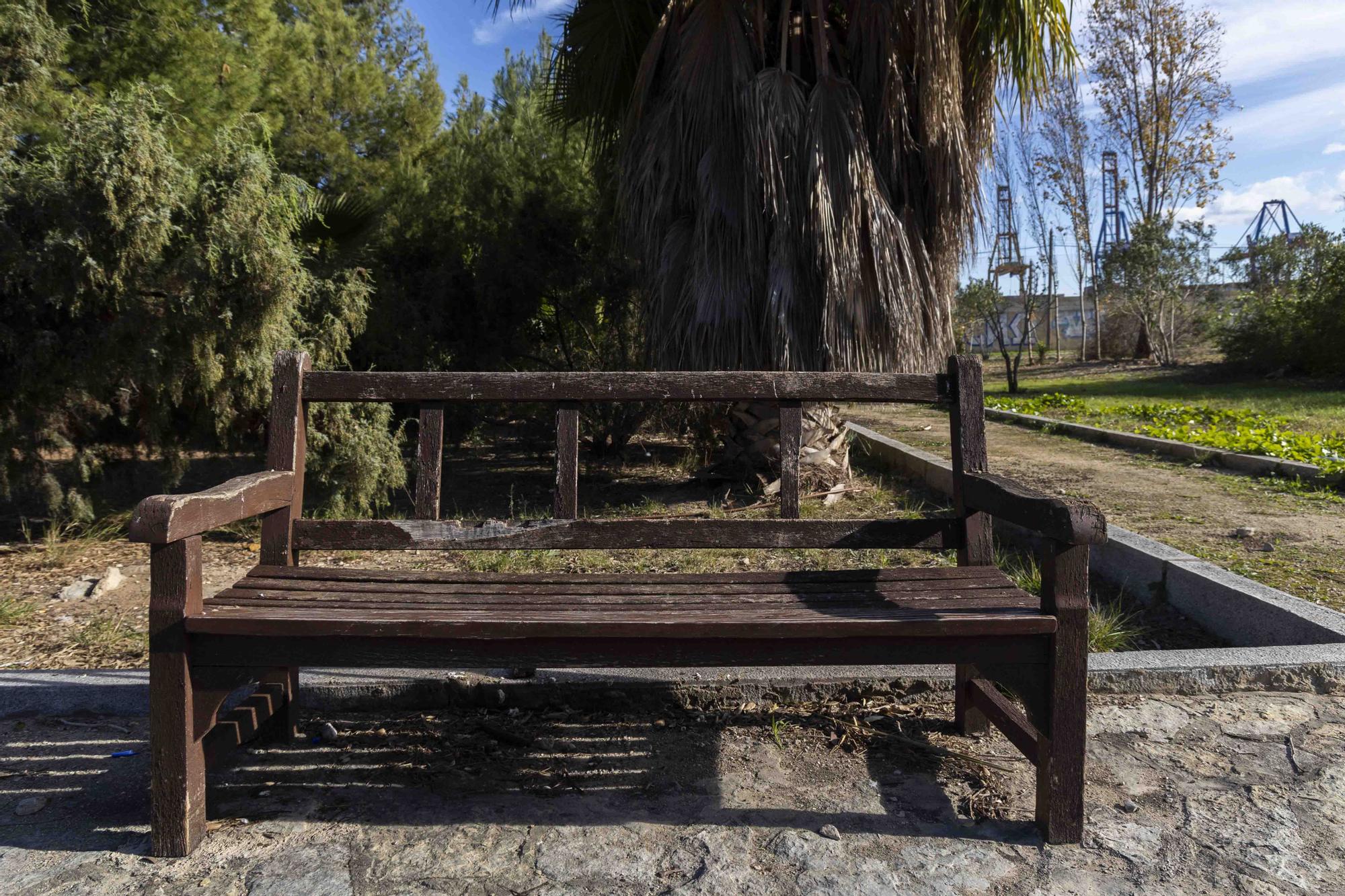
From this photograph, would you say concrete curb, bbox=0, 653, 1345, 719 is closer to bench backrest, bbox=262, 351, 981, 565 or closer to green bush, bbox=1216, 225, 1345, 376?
bench backrest, bbox=262, 351, 981, 565

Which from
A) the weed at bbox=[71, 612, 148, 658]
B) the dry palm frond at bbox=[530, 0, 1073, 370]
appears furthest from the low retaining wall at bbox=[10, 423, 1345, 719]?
the dry palm frond at bbox=[530, 0, 1073, 370]

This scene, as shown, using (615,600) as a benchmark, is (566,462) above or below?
above

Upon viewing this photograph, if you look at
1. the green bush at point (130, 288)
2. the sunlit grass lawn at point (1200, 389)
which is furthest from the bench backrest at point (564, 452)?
the sunlit grass lawn at point (1200, 389)

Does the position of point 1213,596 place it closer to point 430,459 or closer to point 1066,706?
point 1066,706

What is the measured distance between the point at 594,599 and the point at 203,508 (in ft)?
2.86

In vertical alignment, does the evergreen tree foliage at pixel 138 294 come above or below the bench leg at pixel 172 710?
above

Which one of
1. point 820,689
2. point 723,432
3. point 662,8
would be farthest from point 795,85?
point 820,689

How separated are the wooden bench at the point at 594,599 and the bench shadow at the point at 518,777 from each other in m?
0.16

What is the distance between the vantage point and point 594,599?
2.19m

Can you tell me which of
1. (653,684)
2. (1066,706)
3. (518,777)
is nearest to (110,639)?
(518,777)

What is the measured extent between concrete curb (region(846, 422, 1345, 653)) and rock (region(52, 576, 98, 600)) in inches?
154

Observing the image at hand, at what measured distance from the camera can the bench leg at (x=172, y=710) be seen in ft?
6.13

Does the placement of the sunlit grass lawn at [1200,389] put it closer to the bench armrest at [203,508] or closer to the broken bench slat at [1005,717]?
the broken bench slat at [1005,717]

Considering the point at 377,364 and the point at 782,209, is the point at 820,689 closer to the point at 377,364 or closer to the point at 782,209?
the point at 782,209
